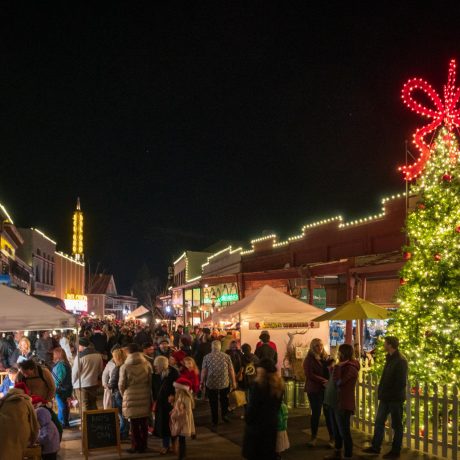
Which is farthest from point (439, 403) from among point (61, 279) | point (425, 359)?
point (61, 279)

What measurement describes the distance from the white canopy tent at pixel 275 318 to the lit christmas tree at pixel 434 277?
4776 millimetres

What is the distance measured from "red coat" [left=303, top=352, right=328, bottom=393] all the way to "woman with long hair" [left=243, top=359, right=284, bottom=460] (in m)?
3.33

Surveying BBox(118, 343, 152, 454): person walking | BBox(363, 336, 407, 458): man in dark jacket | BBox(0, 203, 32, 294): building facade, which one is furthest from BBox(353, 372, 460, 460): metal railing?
BBox(0, 203, 32, 294): building facade

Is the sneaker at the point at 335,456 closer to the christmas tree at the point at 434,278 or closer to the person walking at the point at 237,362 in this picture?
the christmas tree at the point at 434,278

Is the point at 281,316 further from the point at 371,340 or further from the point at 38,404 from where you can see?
the point at 38,404

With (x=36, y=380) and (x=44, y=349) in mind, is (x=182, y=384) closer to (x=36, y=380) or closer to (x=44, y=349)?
(x=36, y=380)

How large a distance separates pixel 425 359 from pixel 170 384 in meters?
4.11

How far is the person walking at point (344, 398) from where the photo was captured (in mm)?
8242

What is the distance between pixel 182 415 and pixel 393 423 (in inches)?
124

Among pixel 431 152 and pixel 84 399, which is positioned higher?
pixel 431 152

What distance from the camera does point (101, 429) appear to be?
875 cm

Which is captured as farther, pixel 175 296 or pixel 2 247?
pixel 175 296

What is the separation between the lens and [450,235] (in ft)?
30.2

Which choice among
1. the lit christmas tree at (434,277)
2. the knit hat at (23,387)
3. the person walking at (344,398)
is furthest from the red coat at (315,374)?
the knit hat at (23,387)
